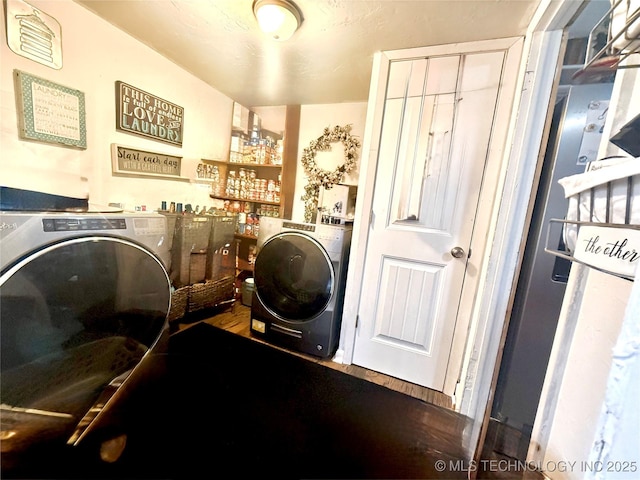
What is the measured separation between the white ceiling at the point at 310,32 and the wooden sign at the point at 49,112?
1.75ft

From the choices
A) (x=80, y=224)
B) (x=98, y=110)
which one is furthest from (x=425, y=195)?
(x=98, y=110)

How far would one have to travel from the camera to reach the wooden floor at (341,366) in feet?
5.02

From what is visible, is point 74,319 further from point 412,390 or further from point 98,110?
point 412,390

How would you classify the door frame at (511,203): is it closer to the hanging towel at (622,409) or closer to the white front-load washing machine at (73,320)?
the hanging towel at (622,409)

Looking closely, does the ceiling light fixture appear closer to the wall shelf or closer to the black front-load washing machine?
the black front-load washing machine

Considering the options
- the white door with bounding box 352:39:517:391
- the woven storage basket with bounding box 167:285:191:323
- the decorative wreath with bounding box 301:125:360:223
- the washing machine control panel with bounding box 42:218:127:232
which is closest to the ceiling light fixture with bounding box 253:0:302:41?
the white door with bounding box 352:39:517:391

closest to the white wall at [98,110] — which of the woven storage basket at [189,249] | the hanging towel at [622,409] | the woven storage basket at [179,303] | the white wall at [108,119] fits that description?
the white wall at [108,119]

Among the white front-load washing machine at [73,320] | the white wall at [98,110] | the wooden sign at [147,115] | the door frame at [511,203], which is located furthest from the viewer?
the wooden sign at [147,115]

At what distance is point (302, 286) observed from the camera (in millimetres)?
1805

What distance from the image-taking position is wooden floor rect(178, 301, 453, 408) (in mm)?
1529

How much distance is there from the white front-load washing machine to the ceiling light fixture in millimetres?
1110

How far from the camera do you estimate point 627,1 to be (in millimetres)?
502

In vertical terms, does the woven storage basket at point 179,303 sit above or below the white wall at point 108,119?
below

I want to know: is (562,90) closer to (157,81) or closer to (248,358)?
(248,358)
